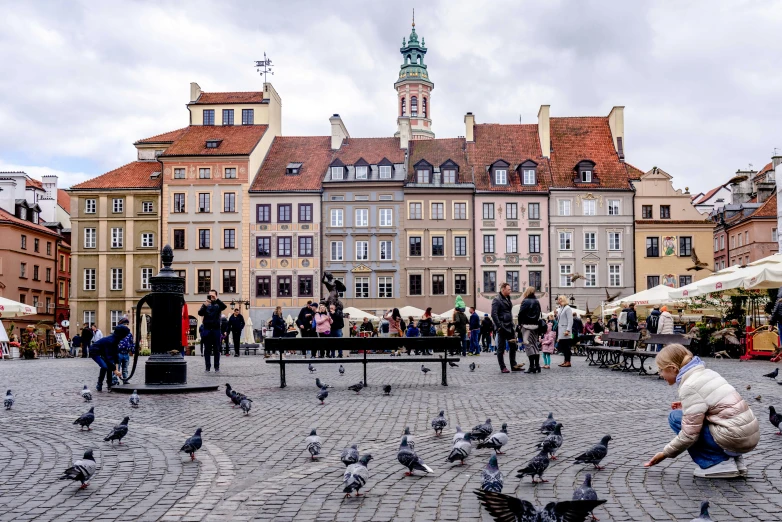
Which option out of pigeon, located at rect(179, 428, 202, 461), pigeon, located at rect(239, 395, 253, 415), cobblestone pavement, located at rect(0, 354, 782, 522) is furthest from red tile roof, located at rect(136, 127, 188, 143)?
pigeon, located at rect(179, 428, 202, 461)

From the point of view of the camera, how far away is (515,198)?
55.8 meters

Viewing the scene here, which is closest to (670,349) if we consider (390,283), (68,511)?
(68,511)

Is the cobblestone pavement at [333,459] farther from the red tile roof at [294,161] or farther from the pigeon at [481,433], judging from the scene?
the red tile roof at [294,161]

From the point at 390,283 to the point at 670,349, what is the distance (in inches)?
1941

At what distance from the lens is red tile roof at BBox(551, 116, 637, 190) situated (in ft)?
184

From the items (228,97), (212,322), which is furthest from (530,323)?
(228,97)

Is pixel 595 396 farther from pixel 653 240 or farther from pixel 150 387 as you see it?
pixel 653 240

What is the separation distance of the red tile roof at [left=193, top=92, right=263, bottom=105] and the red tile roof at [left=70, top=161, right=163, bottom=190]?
18.3ft

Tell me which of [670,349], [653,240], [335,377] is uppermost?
[653,240]

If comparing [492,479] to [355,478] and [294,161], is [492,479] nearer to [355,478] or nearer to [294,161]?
[355,478]

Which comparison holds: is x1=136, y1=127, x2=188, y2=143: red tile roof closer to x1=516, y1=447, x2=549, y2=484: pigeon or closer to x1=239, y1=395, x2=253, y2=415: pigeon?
x1=239, y1=395, x2=253, y2=415: pigeon

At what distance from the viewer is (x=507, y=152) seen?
58375 mm

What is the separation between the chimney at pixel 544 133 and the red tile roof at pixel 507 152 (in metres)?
0.36

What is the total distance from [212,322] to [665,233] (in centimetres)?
4194
